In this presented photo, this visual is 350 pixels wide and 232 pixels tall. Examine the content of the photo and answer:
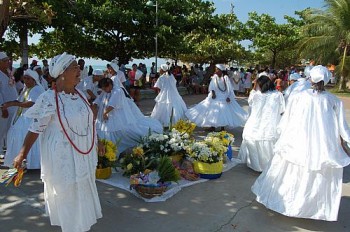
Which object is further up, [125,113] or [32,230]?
[125,113]

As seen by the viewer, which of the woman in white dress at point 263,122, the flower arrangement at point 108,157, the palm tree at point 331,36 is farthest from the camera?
the palm tree at point 331,36

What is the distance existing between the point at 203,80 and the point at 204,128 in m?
13.2

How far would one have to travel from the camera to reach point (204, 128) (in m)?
10.4

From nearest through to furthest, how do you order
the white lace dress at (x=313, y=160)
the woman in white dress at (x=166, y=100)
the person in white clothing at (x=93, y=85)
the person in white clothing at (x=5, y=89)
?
the white lace dress at (x=313, y=160) → the person in white clothing at (x=5, y=89) → the person in white clothing at (x=93, y=85) → the woman in white dress at (x=166, y=100)

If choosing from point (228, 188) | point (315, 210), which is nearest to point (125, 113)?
point (228, 188)

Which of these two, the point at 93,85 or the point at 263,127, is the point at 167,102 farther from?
the point at 263,127

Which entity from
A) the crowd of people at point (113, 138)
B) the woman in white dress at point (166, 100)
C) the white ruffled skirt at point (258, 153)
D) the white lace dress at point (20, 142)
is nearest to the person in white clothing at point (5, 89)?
the crowd of people at point (113, 138)

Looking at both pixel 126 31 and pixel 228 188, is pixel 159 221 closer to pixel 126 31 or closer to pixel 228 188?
pixel 228 188

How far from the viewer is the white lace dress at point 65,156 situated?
137 inches

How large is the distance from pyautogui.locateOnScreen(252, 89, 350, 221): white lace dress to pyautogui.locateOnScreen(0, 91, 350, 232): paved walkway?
0.29 metres

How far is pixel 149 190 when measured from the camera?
16.6 ft

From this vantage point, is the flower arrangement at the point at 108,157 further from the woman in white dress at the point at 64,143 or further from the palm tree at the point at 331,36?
the palm tree at the point at 331,36

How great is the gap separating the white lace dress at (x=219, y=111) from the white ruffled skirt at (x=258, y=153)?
2895 millimetres

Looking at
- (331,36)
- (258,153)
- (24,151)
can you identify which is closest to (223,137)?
(258,153)
